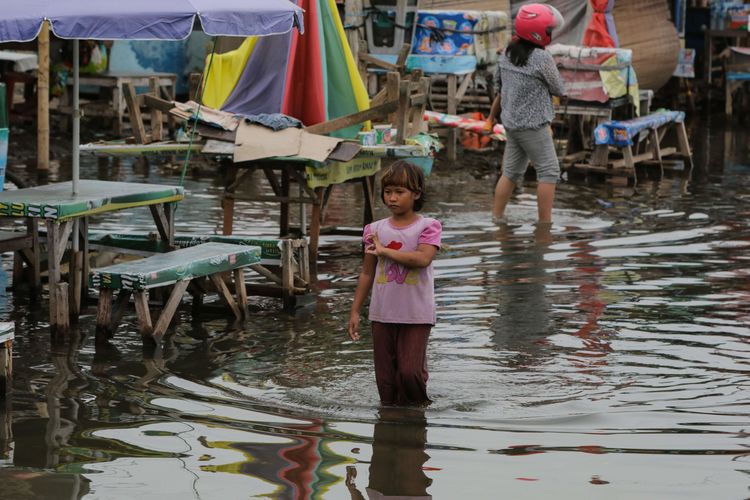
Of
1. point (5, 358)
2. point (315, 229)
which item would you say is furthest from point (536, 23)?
point (5, 358)

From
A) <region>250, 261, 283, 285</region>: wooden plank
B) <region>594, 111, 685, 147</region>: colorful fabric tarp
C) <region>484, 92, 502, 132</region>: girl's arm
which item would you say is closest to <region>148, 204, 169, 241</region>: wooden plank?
<region>250, 261, 283, 285</region>: wooden plank

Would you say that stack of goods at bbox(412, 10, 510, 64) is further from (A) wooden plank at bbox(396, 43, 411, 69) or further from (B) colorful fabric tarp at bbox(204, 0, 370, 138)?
(B) colorful fabric tarp at bbox(204, 0, 370, 138)

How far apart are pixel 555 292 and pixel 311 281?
1.80 m

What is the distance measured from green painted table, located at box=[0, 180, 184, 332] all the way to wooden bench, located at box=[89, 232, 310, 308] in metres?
0.15

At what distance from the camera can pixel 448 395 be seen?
7059 mm

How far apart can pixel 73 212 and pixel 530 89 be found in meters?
5.17

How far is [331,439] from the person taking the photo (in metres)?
6.27

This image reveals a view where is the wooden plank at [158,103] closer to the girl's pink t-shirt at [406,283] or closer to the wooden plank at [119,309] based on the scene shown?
the wooden plank at [119,309]

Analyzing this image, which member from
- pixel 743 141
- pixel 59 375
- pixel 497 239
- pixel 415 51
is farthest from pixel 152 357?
pixel 743 141

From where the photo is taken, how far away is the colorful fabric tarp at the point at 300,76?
11.3 m

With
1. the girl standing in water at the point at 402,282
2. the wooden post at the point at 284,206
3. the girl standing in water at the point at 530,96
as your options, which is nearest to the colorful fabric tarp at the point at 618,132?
the girl standing in water at the point at 530,96

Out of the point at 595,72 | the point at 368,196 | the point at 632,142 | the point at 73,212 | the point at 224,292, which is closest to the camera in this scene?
the point at 73,212

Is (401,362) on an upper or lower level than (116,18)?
lower

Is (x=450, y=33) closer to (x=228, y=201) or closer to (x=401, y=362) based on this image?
(x=228, y=201)
